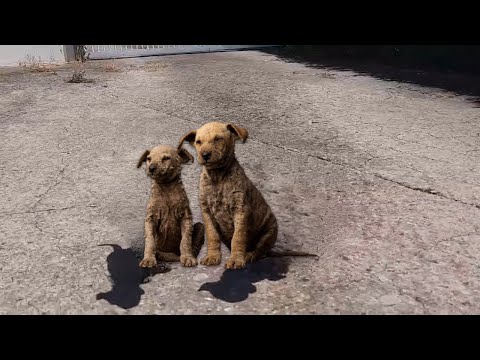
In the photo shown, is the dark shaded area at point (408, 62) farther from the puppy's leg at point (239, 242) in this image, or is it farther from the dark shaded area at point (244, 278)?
the puppy's leg at point (239, 242)

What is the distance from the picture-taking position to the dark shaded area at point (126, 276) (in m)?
3.07

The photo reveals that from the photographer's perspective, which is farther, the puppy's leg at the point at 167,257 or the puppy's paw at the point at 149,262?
the puppy's leg at the point at 167,257

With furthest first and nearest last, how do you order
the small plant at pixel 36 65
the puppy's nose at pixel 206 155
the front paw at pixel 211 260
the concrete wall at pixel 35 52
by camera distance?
the concrete wall at pixel 35 52
the small plant at pixel 36 65
the front paw at pixel 211 260
the puppy's nose at pixel 206 155

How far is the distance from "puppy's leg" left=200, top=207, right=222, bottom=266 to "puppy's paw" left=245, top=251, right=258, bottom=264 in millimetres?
193

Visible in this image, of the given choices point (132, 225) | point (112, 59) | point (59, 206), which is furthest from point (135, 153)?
point (112, 59)

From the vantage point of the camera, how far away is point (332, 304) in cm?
303

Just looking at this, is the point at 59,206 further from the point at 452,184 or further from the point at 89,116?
the point at 452,184

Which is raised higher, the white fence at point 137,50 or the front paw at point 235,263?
the white fence at point 137,50

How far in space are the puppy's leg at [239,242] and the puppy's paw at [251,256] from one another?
0.07 meters

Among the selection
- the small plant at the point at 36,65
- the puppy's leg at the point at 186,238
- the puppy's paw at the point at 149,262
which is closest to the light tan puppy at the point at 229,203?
the puppy's leg at the point at 186,238

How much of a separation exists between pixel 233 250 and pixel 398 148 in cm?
356

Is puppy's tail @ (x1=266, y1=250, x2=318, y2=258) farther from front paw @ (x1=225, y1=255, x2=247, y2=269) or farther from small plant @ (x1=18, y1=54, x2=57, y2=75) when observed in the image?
small plant @ (x1=18, y1=54, x2=57, y2=75)

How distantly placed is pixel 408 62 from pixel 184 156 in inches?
383

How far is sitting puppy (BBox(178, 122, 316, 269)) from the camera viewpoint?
3.01 meters
